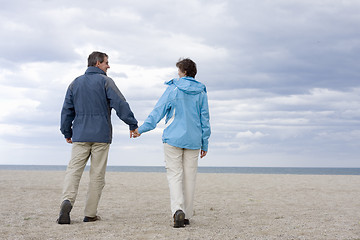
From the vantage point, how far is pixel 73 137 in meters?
5.41

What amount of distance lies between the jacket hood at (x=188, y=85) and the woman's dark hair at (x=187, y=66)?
0.40 feet

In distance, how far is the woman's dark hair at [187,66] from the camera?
17.2 feet

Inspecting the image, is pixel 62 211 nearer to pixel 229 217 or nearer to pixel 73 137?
pixel 73 137

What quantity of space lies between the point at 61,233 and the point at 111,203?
125 inches

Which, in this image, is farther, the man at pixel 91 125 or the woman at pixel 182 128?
the man at pixel 91 125

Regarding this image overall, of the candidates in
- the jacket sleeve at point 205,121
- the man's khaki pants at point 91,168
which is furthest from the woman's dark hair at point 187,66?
the man's khaki pants at point 91,168

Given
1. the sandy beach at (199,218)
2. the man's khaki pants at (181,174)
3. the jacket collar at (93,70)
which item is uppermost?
the jacket collar at (93,70)

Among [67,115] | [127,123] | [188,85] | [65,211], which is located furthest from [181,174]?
[67,115]

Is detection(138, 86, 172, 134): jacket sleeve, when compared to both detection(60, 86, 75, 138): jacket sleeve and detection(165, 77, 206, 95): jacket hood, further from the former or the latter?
detection(60, 86, 75, 138): jacket sleeve

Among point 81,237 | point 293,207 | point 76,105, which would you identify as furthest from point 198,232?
point 293,207

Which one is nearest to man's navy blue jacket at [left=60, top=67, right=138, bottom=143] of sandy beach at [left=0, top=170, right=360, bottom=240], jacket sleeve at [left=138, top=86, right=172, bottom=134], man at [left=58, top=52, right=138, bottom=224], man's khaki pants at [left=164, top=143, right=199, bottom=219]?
man at [left=58, top=52, right=138, bottom=224]

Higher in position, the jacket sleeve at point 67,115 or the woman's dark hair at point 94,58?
the woman's dark hair at point 94,58

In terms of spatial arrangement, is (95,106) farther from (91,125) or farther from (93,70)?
(93,70)

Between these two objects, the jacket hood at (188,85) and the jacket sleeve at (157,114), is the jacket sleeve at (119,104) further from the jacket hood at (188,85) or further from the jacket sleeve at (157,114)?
the jacket hood at (188,85)
